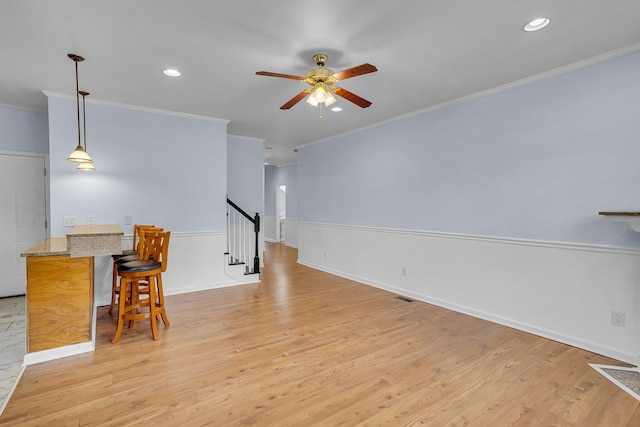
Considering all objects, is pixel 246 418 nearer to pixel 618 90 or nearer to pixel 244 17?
pixel 244 17

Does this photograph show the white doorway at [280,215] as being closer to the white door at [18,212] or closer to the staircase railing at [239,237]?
the staircase railing at [239,237]

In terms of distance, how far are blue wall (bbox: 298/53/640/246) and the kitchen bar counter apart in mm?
→ 3708

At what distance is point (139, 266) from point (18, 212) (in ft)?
9.99

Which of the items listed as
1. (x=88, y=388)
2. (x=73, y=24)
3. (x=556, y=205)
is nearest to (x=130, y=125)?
(x=73, y=24)

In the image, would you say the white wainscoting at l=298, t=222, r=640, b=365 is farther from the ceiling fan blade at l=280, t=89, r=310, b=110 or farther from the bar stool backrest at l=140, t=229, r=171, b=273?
the bar stool backrest at l=140, t=229, r=171, b=273

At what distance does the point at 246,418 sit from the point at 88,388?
50.1 inches

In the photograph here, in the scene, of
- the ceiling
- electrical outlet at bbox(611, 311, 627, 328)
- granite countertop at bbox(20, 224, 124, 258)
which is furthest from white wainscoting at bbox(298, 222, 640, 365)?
granite countertop at bbox(20, 224, 124, 258)

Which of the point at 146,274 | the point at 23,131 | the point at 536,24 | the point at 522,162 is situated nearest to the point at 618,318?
the point at 522,162

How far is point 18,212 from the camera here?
445 cm

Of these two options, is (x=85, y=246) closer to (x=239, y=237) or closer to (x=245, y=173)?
(x=239, y=237)

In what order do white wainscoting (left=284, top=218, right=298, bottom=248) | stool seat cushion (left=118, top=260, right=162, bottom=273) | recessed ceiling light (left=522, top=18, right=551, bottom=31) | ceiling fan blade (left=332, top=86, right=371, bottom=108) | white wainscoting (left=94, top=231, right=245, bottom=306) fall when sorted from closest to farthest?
1. recessed ceiling light (left=522, top=18, right=551, bottom=31)
2. ceiling fan blade (left=332, top=86, right=371, bottom=108)
3. stool seat cushion (left=118, top=260, right=162, bottom=273)
4. white wainscoting (left=94, top=231, right=245, bottom=306)
5. white wainscoting (left=284, top=218, right=298, bottom=248)

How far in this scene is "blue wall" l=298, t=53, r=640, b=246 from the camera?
2742 millimetres

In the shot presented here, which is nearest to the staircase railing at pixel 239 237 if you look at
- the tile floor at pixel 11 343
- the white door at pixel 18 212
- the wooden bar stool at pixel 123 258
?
the wooden bar stool at pixel 123 258

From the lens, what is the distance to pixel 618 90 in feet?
8.96
